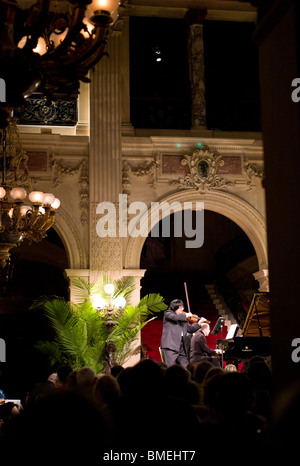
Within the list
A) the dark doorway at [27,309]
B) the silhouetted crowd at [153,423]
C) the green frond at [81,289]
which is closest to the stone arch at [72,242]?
the green frond at [81,289]

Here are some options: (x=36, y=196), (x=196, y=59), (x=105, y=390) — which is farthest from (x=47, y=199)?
(x=105, y=390)

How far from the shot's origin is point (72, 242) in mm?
11547

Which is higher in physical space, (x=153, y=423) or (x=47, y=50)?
(x=47, y=50)

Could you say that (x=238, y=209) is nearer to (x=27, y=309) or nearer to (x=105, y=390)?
(x=27, y=309)

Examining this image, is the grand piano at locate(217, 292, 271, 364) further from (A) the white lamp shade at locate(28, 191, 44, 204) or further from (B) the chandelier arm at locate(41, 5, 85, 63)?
(B) the chandelier arm at locate(41, 5, 85, 63)

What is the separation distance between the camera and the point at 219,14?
13008 millimetres

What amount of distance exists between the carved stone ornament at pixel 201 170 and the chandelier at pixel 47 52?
23.0 feet

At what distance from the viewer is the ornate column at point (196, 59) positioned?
12.6 m

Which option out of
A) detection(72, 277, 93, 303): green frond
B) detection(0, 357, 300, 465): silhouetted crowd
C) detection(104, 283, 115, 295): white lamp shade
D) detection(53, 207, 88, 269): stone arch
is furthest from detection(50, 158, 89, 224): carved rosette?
detection(0, 357, 300, 465): silhouetted crowd

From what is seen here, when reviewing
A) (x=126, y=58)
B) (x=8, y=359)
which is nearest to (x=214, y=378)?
(x=126, y=58)

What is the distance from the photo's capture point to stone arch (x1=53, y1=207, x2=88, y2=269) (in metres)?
11.5

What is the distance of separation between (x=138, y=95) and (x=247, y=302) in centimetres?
571

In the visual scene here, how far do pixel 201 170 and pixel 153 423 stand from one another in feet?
32.5

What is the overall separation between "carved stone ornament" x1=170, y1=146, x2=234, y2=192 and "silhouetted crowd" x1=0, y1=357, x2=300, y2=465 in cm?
821
